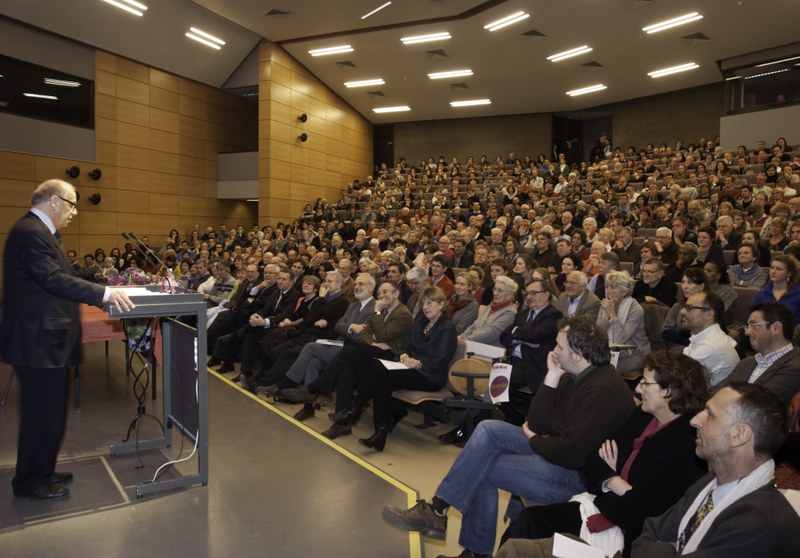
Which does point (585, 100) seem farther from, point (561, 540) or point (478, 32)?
point (561, 540)

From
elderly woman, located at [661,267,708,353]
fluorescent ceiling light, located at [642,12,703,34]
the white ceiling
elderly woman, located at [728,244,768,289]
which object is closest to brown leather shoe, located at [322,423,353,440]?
elderly woman, located at [661,267,708,353]

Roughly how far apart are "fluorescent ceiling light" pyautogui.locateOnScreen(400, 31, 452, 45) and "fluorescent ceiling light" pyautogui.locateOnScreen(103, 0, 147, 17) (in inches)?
212

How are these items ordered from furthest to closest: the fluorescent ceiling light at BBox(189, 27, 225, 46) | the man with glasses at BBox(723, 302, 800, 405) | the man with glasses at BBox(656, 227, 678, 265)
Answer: the fluorescent ceiling light at BBox(189, 27, 225, 46)
the man with glasses at BBox(656, 227, 678, 265)
the man with glasses at BBox(723, 302, 800, 405)

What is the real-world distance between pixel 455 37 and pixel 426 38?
25.0 inches

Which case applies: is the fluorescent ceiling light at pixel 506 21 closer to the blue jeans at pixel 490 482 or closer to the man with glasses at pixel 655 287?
the man with glasses at pixel 655 287

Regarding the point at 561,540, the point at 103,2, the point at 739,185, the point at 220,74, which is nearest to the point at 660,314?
the point at 561,540

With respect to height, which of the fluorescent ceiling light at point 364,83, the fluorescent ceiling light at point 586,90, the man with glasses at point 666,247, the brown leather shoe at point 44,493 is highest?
the fluorescent ceiling light at point 364,83

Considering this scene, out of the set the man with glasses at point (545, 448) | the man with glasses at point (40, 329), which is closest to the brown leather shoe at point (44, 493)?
the man with glasses at point (40, 329)

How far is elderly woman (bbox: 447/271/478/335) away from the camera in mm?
4699

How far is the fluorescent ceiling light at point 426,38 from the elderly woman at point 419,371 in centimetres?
988

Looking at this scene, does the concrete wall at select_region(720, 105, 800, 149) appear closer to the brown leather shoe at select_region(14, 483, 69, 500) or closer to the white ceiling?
the white ceiling

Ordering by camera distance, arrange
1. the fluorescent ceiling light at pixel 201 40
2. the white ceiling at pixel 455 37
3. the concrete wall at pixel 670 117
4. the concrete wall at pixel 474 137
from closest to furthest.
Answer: the white ceiling at pixel 455 37, the fluorescent ceiling light at pixel 201 40, the concrete wall at pixel 670 117, the concrete wall at pixel 474 137

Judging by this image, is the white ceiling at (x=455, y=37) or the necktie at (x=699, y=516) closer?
the necktie at (x=699, y=516)

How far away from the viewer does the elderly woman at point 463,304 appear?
4.70 m
